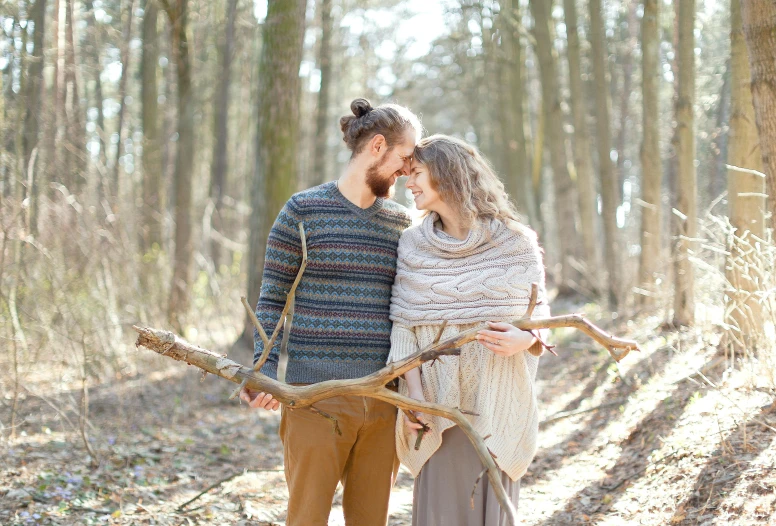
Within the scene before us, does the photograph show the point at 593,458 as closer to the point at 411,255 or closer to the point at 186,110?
the point at 411,255

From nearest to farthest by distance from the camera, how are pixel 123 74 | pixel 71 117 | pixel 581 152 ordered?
pixel 71 117, pixel 123 74, pixel 581 152

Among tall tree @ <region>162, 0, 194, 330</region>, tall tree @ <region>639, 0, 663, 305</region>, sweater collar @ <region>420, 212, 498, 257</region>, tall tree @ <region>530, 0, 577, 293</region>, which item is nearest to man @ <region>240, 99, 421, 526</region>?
sweater collar @ <region>420, 212, 498, 257</region>

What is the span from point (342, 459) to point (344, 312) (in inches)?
25.0

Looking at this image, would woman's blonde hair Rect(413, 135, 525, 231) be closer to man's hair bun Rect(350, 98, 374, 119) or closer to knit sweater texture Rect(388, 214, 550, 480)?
knit sweater texture Rect(388, 214, 550, 480)

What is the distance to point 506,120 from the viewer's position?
1786 cm

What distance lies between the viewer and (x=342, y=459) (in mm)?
3170

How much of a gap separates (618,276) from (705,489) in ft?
23.1

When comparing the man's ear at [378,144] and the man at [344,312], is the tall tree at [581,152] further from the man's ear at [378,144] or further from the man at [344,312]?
the man's ear at [378,144]

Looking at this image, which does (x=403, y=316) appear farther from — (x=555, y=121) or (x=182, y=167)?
(x=555, y=121)

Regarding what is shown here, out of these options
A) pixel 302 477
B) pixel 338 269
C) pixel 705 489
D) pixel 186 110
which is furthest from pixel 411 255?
pixel 186 110

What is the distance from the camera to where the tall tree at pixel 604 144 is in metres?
11.2

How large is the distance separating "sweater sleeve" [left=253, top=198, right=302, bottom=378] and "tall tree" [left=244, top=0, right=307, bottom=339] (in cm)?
429

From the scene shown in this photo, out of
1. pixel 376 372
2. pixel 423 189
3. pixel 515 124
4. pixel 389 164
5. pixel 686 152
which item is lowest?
pixel 376 372

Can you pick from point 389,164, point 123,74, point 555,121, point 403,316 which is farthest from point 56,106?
point 555,121
